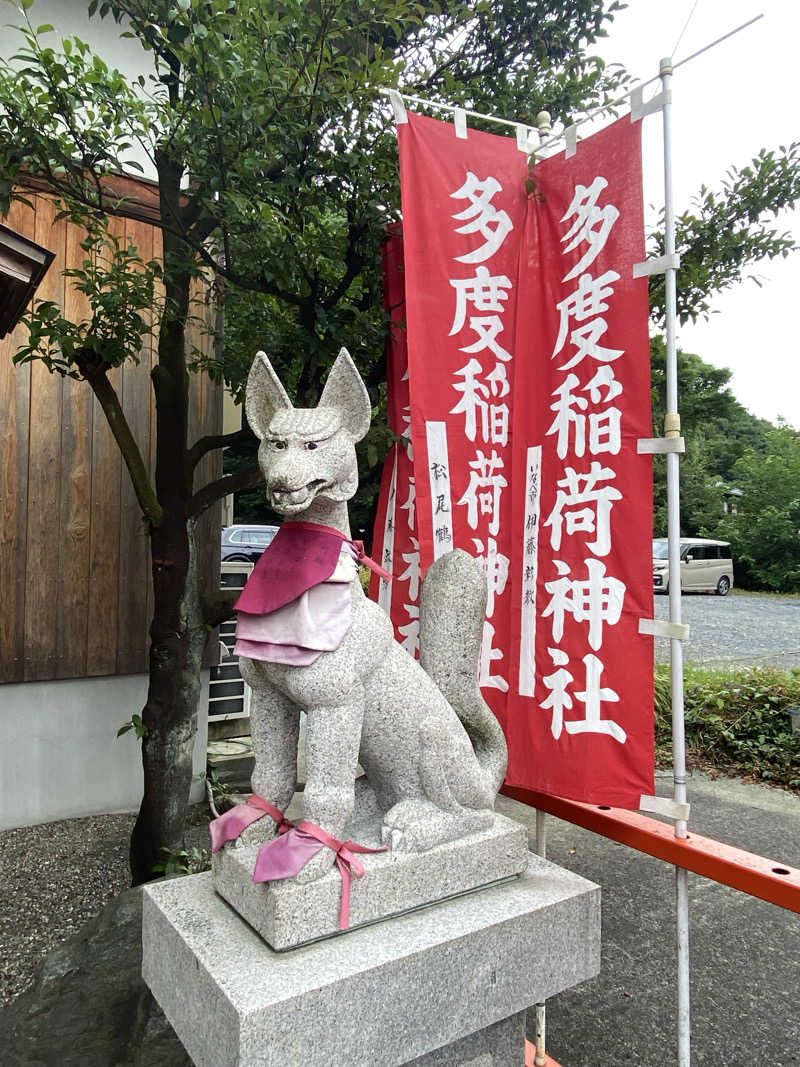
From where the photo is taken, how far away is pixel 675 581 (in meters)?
2.27

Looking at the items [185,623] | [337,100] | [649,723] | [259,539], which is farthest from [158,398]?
[259,539]

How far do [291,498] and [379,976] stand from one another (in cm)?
130

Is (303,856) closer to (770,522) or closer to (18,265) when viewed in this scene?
(18,265)

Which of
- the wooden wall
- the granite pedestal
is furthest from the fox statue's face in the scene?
the wooden wall

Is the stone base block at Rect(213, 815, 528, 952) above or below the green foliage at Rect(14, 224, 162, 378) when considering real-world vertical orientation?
below

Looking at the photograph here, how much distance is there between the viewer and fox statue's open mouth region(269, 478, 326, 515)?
1.98 meters

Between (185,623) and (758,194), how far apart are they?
3788 millimetres

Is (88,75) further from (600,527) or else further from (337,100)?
(600,527)

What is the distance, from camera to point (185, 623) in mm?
4004

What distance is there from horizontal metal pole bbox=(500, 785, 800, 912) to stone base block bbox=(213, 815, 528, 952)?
0.32 meters

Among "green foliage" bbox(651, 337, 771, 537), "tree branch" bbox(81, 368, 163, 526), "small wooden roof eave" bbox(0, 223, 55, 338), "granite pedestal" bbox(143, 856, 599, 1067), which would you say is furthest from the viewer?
"green foliage" bbox(651, 337, 771, 537)

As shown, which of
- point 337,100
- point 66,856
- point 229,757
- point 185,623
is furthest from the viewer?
point 229,757

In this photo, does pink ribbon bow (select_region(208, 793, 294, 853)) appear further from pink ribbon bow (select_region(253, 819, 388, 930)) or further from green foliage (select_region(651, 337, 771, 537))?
green foliage (select_region(651, 337, 771, 537))

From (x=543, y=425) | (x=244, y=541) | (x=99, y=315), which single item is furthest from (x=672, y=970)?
(x=244, y=541)
